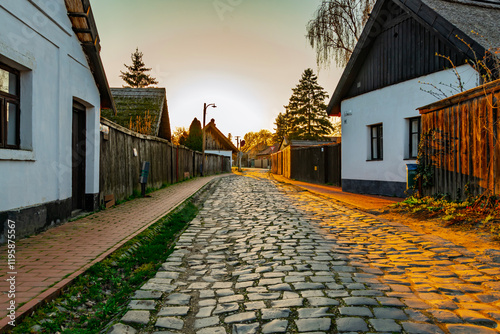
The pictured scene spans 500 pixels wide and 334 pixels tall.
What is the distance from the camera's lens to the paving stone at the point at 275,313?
2.73 m

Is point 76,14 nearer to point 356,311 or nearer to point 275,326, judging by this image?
Result: point 275,326

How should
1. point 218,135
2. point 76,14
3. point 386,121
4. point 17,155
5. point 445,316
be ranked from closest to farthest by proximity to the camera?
point 445,316
point 17,155
point 76,14
point 386,121
point 218,135

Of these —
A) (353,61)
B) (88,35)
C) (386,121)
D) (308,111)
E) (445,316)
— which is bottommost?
(445,316)

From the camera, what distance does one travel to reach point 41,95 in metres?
5.64

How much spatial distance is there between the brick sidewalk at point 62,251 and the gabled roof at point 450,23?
8642 millimetres

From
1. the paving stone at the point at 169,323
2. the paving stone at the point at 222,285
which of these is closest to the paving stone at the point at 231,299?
the paving stone at the point at 222,285

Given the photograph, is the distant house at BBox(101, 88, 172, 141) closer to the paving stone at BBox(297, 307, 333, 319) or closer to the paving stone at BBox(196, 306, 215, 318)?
the paving stone at BBox(196, 306, 215, 318)

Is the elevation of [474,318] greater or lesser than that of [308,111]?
lesser

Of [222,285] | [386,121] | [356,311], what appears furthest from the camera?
[386,121]

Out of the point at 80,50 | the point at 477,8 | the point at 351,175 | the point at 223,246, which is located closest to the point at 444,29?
the point at 477,8

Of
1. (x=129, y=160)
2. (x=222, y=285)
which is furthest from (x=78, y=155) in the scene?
(x=222, y=285)

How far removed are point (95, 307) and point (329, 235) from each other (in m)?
3.97

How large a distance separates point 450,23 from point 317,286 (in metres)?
8.65

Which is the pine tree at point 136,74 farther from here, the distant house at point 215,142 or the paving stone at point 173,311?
the paving stone at point 173,311
